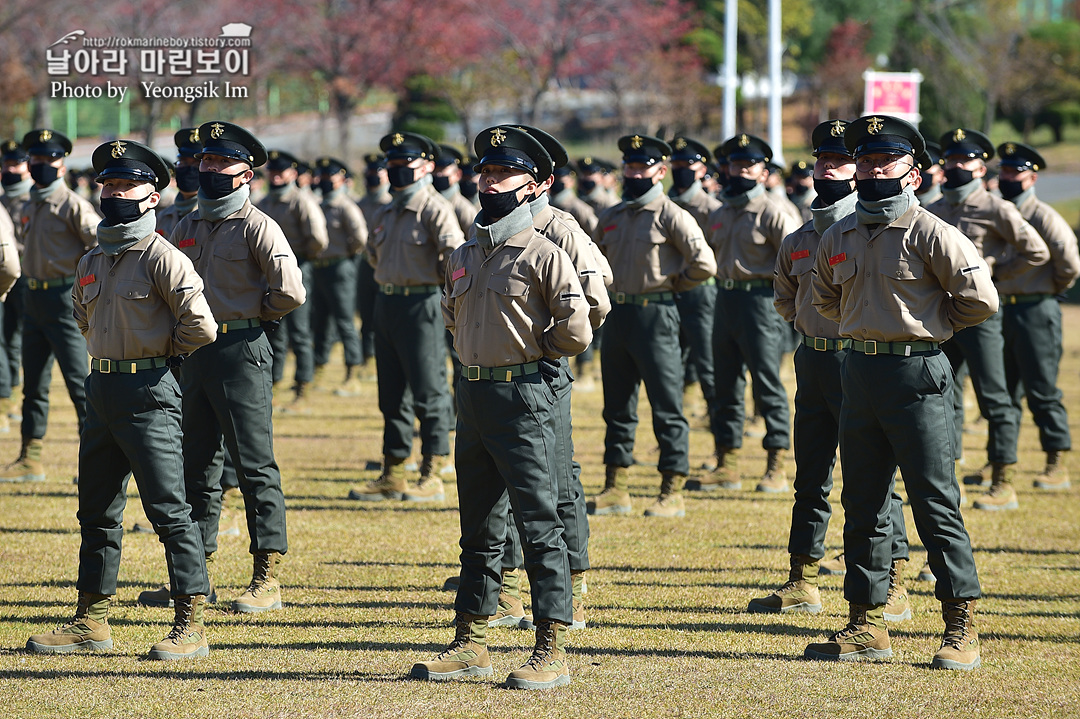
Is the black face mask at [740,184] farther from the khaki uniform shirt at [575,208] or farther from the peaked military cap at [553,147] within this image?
the peaked military cap at [553,147]

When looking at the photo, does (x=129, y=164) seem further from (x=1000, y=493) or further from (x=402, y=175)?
(x=1000, y=493)

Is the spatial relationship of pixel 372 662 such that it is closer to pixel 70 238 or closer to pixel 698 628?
pixel 698 628

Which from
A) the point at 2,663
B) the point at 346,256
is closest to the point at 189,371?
the point at 2,663

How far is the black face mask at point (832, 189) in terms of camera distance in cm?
681

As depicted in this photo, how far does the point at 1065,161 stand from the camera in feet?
139

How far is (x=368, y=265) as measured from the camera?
13.3 metres

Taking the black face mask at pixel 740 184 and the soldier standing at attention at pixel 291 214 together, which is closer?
the black face mask at pixel 740 184

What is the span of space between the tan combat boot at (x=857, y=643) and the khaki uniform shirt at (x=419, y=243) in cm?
448

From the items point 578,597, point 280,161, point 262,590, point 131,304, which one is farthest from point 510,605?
point 280,161

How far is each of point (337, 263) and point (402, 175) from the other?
4.77 m

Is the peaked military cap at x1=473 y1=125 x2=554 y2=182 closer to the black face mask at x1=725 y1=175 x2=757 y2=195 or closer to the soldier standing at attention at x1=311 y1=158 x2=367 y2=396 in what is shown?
the black face mask at x1=725 y1=175 x2=757 y2=195

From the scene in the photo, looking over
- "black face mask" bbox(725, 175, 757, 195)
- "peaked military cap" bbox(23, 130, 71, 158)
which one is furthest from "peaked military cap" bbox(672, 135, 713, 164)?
"peaked military cap" bbox(23, 130, 71, 158)

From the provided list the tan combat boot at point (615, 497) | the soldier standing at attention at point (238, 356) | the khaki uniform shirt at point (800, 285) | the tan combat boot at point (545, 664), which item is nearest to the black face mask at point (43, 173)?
the soldier standing at attention at point (238, 356)

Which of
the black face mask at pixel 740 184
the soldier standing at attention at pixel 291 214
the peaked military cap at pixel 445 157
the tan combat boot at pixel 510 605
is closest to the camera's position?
the tan combat boot at pixel 510 605
